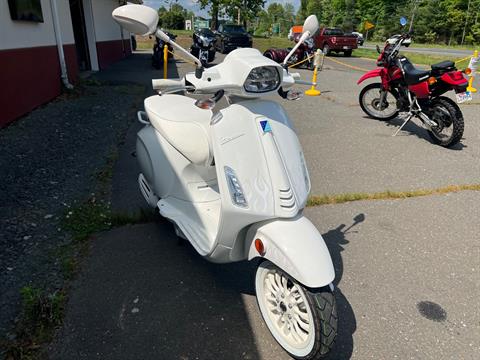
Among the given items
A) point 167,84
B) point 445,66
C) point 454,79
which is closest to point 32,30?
point 167,84

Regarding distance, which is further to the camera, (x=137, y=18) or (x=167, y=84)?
(x=167, y=84)

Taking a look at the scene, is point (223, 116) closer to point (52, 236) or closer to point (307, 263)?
point (307, 263)

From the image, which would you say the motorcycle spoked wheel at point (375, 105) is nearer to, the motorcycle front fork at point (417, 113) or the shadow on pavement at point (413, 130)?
the shadow on pavement at point (413, 130)

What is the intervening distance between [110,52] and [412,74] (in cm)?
1248

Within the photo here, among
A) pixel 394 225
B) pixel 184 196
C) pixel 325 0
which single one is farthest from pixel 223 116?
pixel 325 0

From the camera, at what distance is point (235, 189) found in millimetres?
2053

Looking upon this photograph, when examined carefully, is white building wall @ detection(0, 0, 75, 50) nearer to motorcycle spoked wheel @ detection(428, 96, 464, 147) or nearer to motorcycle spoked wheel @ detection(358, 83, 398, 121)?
motorcycle spoked wheel @ detection(358, 83, 398, 121)

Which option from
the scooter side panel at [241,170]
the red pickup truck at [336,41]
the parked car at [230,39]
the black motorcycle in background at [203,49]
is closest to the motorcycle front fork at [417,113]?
the black motorcycle in background at [203,49]

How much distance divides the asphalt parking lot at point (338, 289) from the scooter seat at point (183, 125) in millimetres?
879

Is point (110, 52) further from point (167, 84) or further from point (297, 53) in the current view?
point (167, 84)

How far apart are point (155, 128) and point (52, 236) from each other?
50.0 inches

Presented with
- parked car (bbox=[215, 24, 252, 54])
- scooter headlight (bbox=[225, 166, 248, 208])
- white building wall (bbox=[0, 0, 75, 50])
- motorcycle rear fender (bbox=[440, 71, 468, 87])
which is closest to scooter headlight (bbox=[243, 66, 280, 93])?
scooter headlight (bbox=[225, 166, 248, 208])

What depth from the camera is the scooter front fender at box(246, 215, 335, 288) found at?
180cm

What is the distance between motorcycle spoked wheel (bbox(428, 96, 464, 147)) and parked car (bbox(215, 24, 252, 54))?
17.5m
